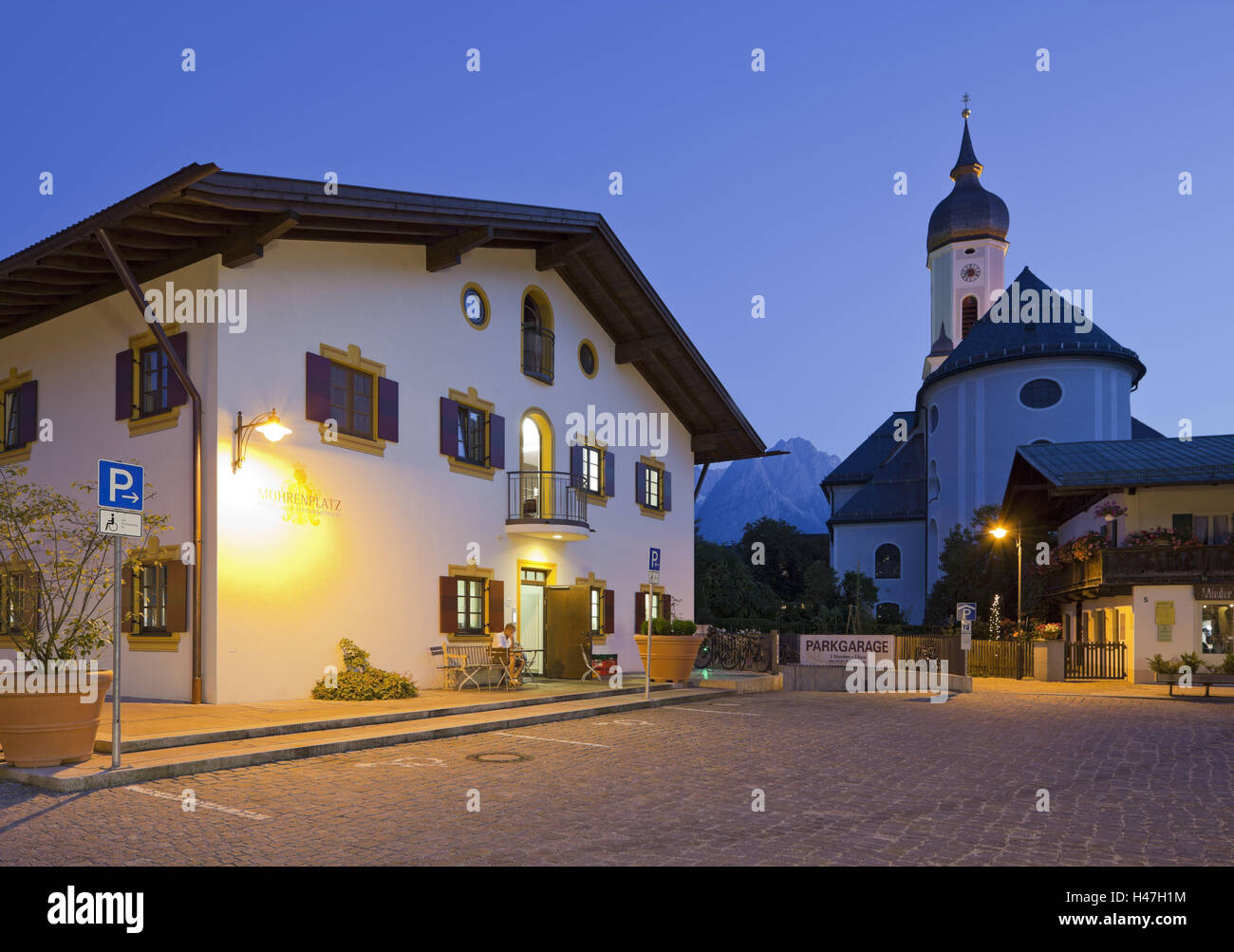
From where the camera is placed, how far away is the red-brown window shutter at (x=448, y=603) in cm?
1708

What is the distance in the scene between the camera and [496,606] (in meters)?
18.4

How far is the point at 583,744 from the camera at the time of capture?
1141 cm

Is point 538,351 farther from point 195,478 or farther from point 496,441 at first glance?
point 195,478

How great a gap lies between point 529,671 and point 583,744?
8.39 m

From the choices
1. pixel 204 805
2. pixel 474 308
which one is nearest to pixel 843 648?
pixel 474 308

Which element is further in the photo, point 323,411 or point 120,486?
point 323,411

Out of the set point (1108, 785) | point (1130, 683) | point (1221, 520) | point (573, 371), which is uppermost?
point (573, 371)

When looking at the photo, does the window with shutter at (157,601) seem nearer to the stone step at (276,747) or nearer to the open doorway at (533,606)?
the stone step at (276,747)

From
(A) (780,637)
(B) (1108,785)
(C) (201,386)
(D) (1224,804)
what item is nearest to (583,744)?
(B) (1108,785)

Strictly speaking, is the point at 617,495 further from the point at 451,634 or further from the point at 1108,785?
the point at 1108,785

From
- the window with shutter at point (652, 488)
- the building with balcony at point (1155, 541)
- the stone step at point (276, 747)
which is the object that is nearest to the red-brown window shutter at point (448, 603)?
the stone step at point (276, 747)

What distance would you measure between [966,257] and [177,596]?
60128 mm

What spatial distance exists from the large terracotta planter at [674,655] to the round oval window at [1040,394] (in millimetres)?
32654

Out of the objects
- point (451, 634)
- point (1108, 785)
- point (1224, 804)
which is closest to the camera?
point (1224, 804)
